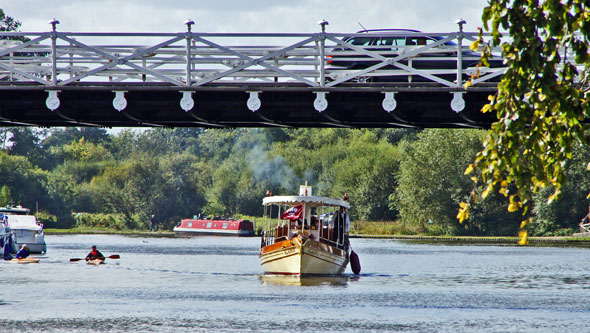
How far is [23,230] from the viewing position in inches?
2078

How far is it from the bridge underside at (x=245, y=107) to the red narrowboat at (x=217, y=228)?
65.3 metres

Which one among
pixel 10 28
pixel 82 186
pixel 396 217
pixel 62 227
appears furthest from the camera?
pixel 82 186

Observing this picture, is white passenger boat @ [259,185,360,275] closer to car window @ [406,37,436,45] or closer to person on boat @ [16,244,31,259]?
car window @ [406,37,436,45]

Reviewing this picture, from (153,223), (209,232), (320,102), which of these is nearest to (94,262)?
(320,102)

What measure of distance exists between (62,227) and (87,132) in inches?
2726

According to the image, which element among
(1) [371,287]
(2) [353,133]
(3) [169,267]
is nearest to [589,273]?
(1) [371,287]

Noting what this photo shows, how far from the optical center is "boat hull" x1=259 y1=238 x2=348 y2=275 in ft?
128

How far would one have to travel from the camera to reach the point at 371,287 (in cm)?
3712

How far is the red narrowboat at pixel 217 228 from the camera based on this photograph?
295ft

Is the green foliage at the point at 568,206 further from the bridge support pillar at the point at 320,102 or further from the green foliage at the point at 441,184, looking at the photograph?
the bridge support pillar at the point at 320,102

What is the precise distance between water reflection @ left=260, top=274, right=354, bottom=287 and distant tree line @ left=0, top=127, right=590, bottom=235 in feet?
124

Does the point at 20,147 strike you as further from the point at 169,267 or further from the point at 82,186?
the point at 169,267

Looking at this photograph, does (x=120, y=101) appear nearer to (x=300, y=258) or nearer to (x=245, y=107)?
(x=245, y=107)

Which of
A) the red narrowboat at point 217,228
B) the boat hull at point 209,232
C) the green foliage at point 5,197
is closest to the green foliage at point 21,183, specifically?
the green foliage at point 5,197
